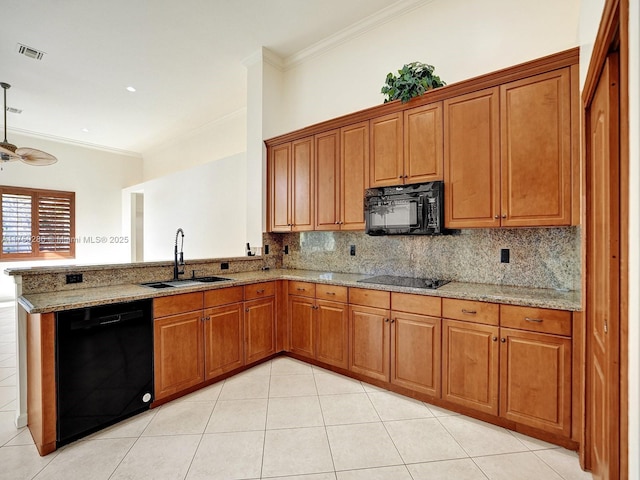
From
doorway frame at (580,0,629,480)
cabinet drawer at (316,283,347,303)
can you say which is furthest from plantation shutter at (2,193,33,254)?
doorway frame at (580,0,629,480)

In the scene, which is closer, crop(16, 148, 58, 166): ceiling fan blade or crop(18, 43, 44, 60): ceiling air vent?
crop(18, 43, 44, 60): ceiling air vent

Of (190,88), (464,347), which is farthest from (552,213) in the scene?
(190,88)

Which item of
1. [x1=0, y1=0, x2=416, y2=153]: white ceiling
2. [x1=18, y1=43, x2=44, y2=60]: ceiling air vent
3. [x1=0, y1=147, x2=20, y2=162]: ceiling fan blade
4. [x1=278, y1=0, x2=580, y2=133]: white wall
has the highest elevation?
[x1=0, y1=0, x2=416, y2=153]: white ceiling

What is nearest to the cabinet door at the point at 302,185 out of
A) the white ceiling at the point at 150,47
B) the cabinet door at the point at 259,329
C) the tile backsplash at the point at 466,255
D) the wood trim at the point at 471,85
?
the wood trim at the point at 471,85

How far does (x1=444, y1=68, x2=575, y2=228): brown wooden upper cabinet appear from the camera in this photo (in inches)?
81.4

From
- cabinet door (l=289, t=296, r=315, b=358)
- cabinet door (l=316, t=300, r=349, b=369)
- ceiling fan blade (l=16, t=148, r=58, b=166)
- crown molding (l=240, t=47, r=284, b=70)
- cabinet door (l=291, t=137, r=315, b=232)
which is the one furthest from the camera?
ceiling fan blade (l=16, t=148, r=58, b=166)

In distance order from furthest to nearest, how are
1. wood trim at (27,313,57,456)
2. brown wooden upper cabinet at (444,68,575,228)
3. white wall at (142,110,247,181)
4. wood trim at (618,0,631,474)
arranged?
1. white wall at (142,110,247,181)
2. brown wooden upper cabinet at (444,68,575,228)
3. wood trim at (27,313,57,456)
4. wood trim at (618,0,631,474)

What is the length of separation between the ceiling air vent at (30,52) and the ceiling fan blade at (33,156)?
1.16 m

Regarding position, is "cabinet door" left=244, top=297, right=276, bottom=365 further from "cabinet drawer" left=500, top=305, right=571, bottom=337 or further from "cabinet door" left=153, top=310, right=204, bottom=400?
"cabinet drawer" left=500, top=305, right=571, bottom=337

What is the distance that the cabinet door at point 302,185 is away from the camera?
3467mm

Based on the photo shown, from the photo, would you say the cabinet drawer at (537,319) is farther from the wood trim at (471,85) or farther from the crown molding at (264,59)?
the crown molding at (264,59)

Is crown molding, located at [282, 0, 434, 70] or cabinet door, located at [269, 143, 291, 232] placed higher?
crown molding, located at [282, 0, 434, 70]

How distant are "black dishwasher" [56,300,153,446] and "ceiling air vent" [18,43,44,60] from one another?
365 centimetres

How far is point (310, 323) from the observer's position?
3.18m
